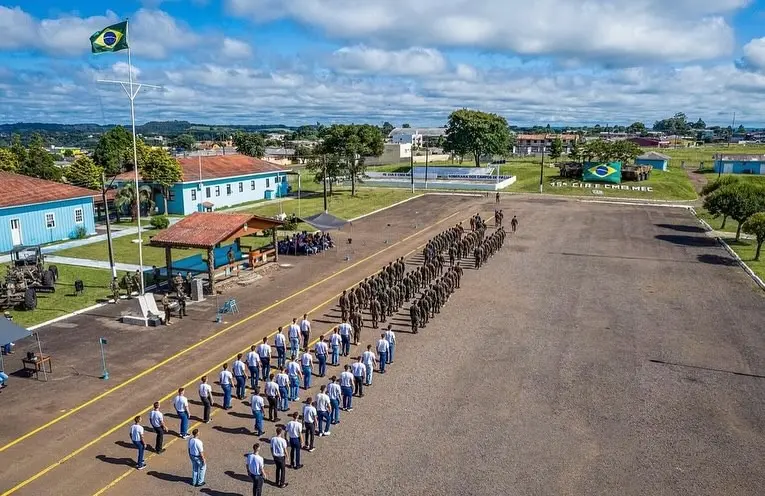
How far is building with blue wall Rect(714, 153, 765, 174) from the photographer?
263ft

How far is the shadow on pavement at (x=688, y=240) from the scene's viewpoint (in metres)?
35.8

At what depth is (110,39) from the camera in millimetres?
21422

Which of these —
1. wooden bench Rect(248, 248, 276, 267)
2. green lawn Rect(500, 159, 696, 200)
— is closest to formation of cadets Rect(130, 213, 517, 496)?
wooden bench Rect(248, 248, 276, 267)

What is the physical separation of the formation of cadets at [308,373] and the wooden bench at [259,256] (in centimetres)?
709

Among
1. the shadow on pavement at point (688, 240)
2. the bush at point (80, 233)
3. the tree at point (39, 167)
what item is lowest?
the shadow on pavement at point (688, 240)

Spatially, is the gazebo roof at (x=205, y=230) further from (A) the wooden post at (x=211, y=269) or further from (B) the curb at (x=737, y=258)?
(B) the curb at (x=737, y=258)

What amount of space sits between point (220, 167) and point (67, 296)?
2918cm

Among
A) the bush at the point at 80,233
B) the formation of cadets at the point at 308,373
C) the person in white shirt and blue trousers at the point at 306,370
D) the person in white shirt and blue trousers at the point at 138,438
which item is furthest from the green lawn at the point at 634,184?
the person in white shirt and blue trousers at the point at 138,438

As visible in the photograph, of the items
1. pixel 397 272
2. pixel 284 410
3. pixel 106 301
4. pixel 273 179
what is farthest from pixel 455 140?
pixel 284 410

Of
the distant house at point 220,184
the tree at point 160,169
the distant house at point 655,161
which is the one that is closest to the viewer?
the tree at point 160,169

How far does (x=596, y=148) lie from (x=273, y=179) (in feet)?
133

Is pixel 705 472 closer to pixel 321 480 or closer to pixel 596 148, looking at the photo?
pixel 321 480

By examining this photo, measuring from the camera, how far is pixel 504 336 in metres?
19.8

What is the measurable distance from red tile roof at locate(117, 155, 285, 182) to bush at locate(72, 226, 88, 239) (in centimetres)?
820
